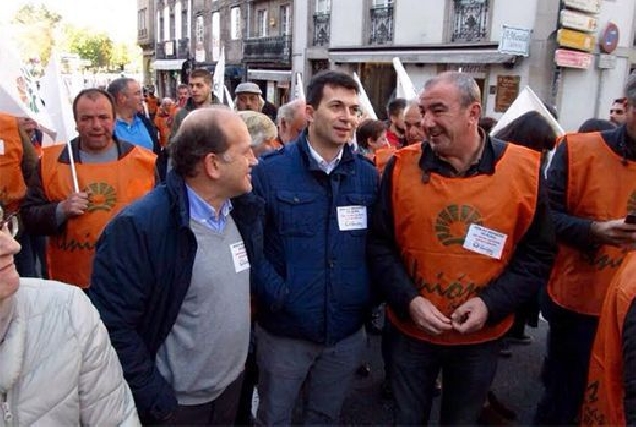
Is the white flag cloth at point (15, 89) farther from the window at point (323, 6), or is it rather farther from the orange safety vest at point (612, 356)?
the window at point (323, 6)

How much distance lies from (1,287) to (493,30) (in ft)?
53.9

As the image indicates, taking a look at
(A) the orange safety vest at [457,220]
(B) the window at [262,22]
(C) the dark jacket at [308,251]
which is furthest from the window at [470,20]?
(C) the dark jacket at [308,251]

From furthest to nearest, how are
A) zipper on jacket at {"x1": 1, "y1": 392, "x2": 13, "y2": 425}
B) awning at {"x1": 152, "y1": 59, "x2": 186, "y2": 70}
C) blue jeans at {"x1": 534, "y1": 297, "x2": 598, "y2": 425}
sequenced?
awning at {"x1": 152, "y1": 59, "x2": 186, "y2": 70} → blue jeans at {"x1": 534, "y1": 297, "x2": 598, "y2": 425} → zipper on jacket at {"x1": 1, "y1": 392, "x2": 13, "y2": 425}

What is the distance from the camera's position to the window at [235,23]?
2989cm

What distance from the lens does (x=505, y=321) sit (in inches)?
105

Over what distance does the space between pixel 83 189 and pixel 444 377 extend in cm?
210

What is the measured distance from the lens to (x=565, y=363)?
304 cm

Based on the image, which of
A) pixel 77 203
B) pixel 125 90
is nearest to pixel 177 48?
pixel 125 90

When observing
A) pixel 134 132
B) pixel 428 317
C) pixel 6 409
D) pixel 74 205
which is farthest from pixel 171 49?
pixel 6 409

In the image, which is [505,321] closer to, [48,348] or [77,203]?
[48,348]

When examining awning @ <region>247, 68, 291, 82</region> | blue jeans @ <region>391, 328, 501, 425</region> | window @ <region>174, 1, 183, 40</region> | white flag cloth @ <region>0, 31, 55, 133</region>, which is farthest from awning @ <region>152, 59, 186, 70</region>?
blue jeans @ <region>391, 328, 501, 425</region>

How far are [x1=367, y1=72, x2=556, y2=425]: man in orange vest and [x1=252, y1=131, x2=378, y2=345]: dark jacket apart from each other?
0.46 feet

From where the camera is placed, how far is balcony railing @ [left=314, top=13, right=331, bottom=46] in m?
22.4

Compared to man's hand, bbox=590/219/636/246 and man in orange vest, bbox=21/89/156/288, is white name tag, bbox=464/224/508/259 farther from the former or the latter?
man in orange vest, bbox=21/89/156/288
